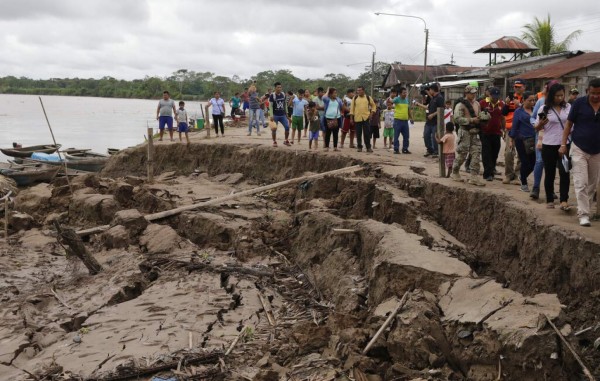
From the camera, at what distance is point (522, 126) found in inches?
327

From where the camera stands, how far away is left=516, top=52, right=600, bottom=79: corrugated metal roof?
19219mm

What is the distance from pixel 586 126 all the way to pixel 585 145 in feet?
0.68

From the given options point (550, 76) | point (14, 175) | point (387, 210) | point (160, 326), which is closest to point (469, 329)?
point (160, 326)

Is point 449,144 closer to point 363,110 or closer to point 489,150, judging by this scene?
point 489,150

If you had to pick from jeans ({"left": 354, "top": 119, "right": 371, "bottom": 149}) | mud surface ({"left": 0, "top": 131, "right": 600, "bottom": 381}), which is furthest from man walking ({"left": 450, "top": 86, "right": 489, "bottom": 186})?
jeans ({"left": 354, "top": 119, "right": 371, "bottom": 149})

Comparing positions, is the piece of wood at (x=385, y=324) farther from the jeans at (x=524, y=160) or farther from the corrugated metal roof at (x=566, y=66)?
the corrugated metal roof at (x=566, y=66)

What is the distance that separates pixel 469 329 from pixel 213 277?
4.57m

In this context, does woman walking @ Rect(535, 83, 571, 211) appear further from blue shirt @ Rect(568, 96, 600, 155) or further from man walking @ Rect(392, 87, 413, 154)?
man walking @ Rect(392, 87, 413, 154)

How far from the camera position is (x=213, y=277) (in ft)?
28.2

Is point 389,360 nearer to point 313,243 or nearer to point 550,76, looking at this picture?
point 313,243

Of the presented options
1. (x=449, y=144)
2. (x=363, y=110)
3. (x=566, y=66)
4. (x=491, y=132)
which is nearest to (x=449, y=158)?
(x=449, y=144)

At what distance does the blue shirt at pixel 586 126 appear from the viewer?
6309mm

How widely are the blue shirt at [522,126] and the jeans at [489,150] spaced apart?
0.83 m

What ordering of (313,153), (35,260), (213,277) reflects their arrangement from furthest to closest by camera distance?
(313,153)
(35,260)
(213,277)
